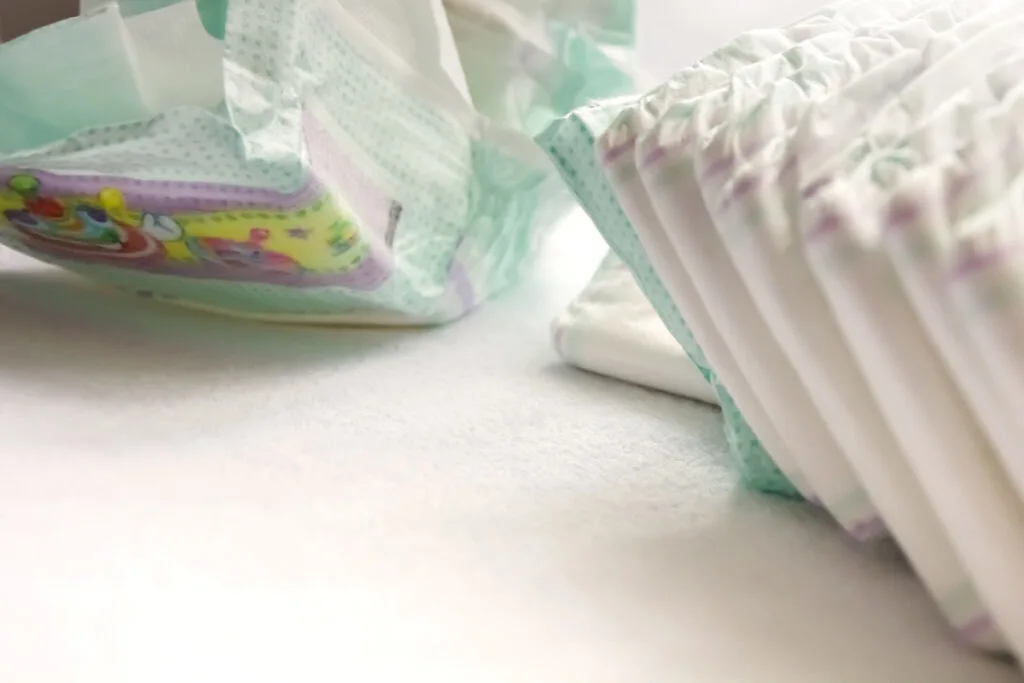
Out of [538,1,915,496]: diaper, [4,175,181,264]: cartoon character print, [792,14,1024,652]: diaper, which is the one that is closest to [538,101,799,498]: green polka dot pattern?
[538,1,915,496]: diaper

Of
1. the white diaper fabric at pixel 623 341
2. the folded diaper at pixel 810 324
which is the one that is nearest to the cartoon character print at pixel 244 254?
the white diaper fabric at pixel 623 341

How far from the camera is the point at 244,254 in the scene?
0.58 metres

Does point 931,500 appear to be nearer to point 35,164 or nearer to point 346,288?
point 346,288

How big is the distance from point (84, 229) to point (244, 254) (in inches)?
3.9

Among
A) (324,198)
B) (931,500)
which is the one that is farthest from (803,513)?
(324,198)

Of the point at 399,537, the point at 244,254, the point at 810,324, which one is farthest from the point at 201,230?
the point at 810,324

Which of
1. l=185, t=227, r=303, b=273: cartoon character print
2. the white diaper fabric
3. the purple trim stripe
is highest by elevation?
the purple trim stripe

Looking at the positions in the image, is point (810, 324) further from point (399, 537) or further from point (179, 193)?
point (179, 193)

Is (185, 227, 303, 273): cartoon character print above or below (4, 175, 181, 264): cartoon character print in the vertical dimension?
below

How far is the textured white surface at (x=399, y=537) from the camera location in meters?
0.33

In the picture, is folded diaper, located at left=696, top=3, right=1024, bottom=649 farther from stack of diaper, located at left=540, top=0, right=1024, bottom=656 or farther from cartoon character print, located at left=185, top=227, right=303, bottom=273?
cartoon character print, located at left=185, top=227, right=303, bottom=273

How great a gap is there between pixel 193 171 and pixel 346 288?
0.41 feet

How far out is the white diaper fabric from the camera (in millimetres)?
564

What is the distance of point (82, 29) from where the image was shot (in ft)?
1.69
